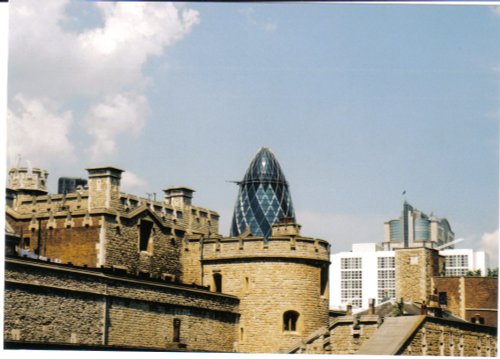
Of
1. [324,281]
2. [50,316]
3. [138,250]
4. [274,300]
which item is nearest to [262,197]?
[324,281]

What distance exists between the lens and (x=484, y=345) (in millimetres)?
47781

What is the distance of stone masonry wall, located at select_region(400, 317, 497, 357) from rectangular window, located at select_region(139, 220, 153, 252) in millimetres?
16783

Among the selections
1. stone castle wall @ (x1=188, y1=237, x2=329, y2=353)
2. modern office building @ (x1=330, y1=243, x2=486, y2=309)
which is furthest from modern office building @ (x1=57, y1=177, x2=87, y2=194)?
modern office building @ (x1=330, y1=243, x2=486, y2=309)

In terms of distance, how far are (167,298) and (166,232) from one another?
27.7ft

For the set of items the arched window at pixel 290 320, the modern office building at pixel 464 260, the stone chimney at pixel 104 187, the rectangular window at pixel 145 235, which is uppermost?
the modern office building at pixel 464 260

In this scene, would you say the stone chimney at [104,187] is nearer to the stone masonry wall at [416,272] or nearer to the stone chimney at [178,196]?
the stone chimney at [178,196]

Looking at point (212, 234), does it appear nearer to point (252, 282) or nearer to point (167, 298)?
point (252, 282)

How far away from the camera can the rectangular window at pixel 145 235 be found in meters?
53.4

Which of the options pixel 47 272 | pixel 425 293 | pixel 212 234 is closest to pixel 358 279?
pixel 425 293

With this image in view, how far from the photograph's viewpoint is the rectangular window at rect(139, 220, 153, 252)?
53.4m

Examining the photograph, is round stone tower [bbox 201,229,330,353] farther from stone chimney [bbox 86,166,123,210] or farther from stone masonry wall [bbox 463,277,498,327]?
stone masonry wall [bbox 463,277,498,327]

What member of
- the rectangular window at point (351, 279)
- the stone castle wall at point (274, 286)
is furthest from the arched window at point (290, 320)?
the rectangular window at point (351, 279)

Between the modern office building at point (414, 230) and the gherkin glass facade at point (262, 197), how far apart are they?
24.1 metres

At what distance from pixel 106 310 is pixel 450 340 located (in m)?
14.4
